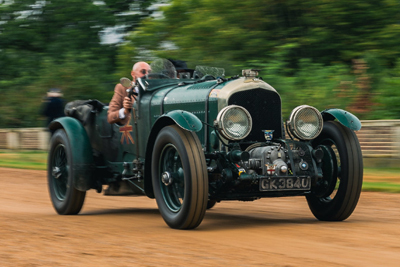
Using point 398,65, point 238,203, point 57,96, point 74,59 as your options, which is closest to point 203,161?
point 238,203

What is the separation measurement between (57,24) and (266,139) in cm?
2845

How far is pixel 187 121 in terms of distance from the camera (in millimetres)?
5961

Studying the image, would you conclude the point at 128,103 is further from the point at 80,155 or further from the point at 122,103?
the point at 80,155

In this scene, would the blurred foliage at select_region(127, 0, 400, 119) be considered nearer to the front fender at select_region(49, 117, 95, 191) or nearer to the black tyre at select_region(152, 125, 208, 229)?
the front fender at select_region(49, 117, 95, 191)

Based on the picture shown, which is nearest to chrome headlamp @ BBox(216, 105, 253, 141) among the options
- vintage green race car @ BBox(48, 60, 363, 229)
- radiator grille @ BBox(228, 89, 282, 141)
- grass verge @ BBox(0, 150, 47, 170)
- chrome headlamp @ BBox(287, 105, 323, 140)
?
vintage green race car @ BBox(48, 60, 363, 229)

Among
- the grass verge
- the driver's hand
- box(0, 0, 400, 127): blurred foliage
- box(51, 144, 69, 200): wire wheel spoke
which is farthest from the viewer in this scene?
the grass verge

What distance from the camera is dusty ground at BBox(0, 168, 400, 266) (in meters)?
4.62

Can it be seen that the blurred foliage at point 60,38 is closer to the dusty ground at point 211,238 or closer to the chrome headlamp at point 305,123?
the dusty ground at point 211,238

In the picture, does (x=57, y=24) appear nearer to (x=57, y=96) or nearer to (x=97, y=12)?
(x=97, y=12)

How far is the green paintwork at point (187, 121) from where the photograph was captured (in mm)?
5898

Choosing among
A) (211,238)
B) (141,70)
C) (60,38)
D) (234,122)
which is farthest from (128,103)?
(60,38)

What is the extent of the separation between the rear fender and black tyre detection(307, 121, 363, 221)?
1.48m

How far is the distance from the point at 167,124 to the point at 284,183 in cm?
129

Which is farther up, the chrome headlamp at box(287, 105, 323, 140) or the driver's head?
the driver's head
